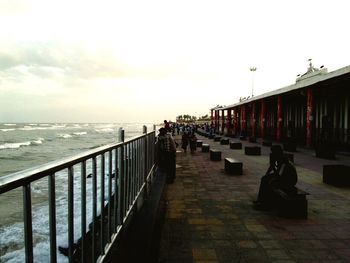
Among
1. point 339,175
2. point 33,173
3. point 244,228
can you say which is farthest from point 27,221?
point 339,175

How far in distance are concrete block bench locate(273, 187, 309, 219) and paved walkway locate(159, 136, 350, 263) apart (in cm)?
12

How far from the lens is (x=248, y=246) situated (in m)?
4.53

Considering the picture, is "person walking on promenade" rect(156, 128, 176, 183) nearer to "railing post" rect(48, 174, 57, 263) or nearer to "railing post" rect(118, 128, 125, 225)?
"railing post" rect(118, 128, 125, 225)

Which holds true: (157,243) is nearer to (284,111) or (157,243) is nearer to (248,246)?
(248,246)

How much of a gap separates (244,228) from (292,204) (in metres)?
1.05

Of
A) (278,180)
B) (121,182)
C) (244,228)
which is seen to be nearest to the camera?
(121,182)

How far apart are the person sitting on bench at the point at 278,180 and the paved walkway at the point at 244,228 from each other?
0.28 meters

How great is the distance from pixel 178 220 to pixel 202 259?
1.65 metres

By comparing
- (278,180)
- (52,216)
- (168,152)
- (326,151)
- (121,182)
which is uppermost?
(52,216)

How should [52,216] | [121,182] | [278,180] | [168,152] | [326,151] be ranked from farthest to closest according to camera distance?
1. [326,151]
2. [168,152]
3. [278,180]
4. [121,182]
5. [52,216]

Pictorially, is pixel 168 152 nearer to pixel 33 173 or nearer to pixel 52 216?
pixel 52 216

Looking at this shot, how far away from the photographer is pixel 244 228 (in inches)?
209

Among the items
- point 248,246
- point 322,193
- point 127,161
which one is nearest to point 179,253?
point 248,246

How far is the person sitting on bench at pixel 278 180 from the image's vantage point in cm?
581
